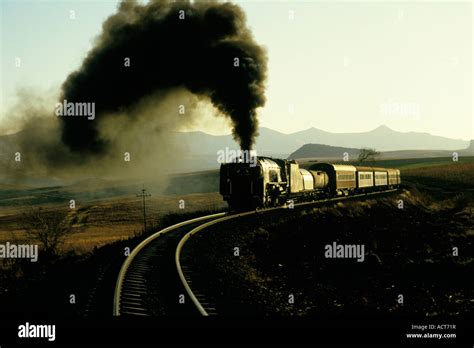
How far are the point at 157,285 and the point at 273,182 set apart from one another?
48.3 feet

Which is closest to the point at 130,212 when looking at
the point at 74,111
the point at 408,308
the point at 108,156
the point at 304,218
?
the point at 108,156

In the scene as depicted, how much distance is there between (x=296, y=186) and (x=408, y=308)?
1769 cm

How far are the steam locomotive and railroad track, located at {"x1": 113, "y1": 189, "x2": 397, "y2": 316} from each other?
7.11 meters

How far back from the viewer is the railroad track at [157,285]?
31.9ft

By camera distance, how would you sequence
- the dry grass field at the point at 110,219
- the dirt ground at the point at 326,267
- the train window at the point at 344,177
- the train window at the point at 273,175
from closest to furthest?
the dirt ground at the point at 326,267 → the train window at the point at 273,175 → the train window at the point at 344,177 → the dry grass field at the point at 110,219

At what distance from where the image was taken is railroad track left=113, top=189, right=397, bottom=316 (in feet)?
31.9

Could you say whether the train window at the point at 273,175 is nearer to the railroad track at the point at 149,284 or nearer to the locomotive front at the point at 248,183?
the locomotive front at the point at 248,183

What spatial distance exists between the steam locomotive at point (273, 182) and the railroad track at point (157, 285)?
7.11 m

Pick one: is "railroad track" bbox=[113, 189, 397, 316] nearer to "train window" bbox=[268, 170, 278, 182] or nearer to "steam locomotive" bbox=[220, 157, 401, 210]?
"steam locomotive" bbox=[220, 157, 401, 210]

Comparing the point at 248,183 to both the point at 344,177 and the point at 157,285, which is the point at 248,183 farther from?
the point at 344,177

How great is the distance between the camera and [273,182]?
2558 cm

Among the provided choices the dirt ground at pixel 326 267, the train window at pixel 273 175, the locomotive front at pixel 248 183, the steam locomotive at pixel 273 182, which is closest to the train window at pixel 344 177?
the steam locomotive at pixel 273 182

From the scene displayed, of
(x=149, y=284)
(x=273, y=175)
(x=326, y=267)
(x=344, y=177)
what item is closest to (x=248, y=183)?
(x=273, y=175)

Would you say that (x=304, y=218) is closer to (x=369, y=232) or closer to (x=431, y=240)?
(x=369, y=232)
